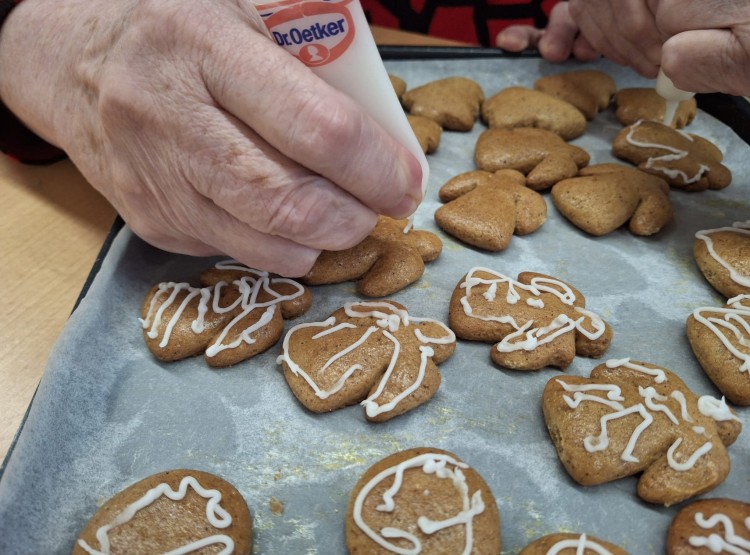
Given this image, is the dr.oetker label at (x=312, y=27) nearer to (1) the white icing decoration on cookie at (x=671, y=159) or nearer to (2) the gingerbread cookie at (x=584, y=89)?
(1) the white icing decoration on cookie at (x=671, y=159)

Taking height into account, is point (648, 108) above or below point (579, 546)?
below

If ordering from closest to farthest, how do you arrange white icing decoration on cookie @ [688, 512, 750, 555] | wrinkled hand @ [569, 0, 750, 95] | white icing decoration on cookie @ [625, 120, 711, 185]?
white icing decoration on cookie @ [688, 512, 750, 555] < wrinkled hand @ [569, 0, 750, 95] < white icing decoration on cookie @ [625, 120, 711, 185]

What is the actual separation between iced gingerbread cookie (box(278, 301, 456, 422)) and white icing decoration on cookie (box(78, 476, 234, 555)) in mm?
238

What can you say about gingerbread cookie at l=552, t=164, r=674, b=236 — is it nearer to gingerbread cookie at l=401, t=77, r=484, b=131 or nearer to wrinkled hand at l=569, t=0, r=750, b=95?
wrinkled hand at l=569, t=0, r=750, b=95

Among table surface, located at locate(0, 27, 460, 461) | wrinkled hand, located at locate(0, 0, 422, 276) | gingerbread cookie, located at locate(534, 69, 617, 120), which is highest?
wrinkled hand, located at locate(0, 0, 422, 276)

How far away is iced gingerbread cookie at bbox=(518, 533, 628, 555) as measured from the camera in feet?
2.97

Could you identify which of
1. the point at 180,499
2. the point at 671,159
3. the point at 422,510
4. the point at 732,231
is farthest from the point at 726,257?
the point at 180,499

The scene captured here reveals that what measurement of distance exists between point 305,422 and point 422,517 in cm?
29

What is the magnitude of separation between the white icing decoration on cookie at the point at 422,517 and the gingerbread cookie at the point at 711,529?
0.29 m

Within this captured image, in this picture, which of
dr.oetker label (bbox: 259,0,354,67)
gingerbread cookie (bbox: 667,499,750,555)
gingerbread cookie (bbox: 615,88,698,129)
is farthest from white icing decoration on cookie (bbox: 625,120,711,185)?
dr.oetker label (bbox: 259,0,354,67)

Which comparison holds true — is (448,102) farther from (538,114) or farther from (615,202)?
(615,202)

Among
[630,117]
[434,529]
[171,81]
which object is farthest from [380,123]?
[630,117]

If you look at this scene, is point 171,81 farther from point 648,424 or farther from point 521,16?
point 521,16

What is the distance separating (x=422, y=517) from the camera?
0.94 m
